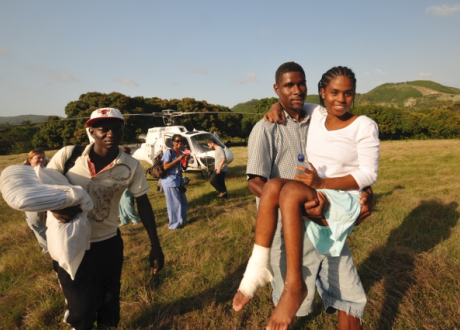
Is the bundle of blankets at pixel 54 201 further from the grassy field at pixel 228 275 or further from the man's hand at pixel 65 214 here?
the grassy field at pixel 228 275

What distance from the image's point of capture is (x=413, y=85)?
540 ft

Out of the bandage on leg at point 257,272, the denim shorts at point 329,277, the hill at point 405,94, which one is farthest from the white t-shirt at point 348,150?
the hill at point 405,94

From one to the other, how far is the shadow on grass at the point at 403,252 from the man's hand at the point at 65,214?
2918mm

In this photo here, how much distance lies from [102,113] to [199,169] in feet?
31.6

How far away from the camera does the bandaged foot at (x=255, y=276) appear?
173 centimetres

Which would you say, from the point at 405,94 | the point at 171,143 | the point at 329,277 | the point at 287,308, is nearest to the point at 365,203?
the point at 329,277

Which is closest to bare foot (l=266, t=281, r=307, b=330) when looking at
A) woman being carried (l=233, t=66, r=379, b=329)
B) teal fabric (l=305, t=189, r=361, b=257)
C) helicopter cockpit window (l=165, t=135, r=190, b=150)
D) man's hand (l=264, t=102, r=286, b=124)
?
woman being carried (l=233, t=66, r=379, b=329)

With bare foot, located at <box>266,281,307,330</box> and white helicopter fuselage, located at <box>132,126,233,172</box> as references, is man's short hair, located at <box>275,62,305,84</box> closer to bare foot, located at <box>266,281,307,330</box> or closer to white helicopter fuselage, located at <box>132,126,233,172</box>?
bare foot, located at <box>266,281,307,330</box>

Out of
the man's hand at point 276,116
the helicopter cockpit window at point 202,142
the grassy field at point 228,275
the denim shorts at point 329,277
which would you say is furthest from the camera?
the helicopter cockpit window at point 202,142

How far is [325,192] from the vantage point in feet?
5.89

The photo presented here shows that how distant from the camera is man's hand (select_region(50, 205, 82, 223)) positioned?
1.79 metres

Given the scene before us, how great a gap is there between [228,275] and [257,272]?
2.08 meters

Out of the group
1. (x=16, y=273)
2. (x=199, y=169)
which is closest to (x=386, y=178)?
(x=199, y=169)

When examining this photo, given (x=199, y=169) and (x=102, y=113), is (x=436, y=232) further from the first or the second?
(x=199, y=169)
